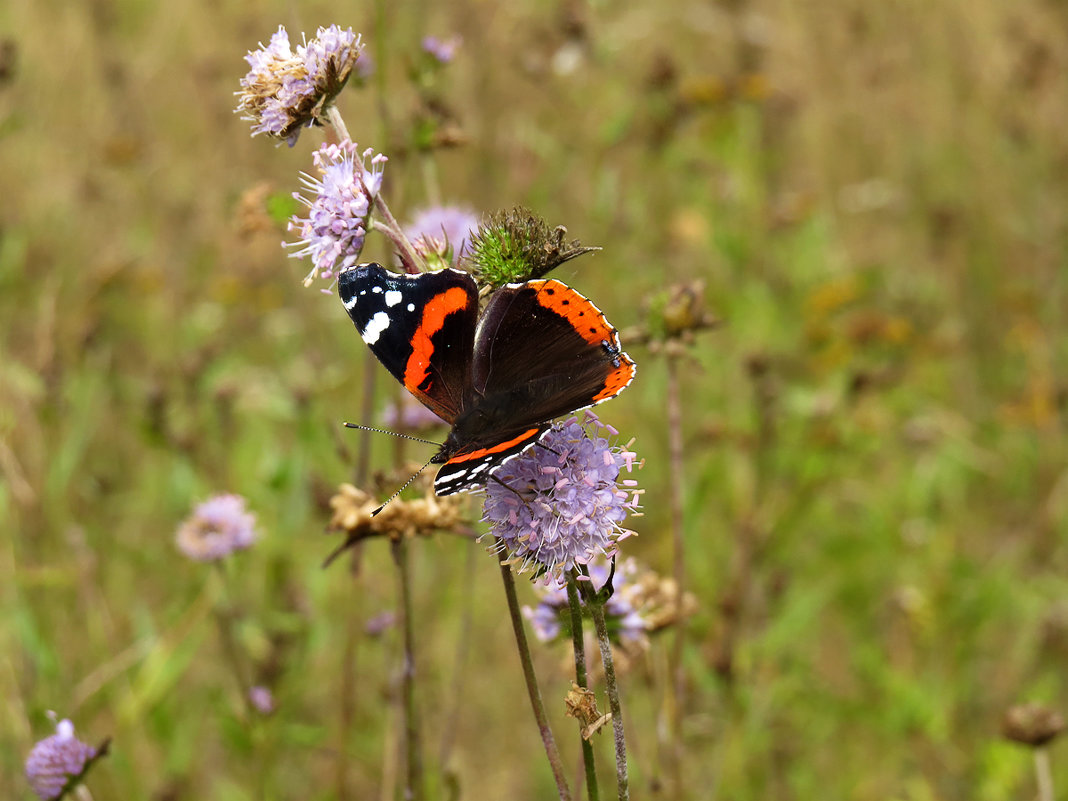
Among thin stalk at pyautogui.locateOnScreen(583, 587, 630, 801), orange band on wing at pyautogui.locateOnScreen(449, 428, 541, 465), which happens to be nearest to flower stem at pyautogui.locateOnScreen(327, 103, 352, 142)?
orange band on wing at pyautogui.locateOnScreen(449, 428, 541, 465)

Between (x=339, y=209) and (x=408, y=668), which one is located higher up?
(x=339, y=209)

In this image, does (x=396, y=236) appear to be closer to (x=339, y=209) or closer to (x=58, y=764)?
(x=339, y=209)

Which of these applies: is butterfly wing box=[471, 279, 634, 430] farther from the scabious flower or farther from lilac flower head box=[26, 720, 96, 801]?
lilac flower head box=[26, 720, 96, 801]

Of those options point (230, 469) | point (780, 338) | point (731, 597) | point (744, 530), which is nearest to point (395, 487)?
point (731, 597)

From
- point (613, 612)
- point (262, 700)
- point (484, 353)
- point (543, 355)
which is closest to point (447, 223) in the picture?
point (484, 353)

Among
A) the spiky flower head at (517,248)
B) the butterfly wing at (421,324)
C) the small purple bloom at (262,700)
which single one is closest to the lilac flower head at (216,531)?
the small purple bloom at (262,700)

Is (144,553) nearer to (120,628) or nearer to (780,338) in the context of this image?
(120,628)
